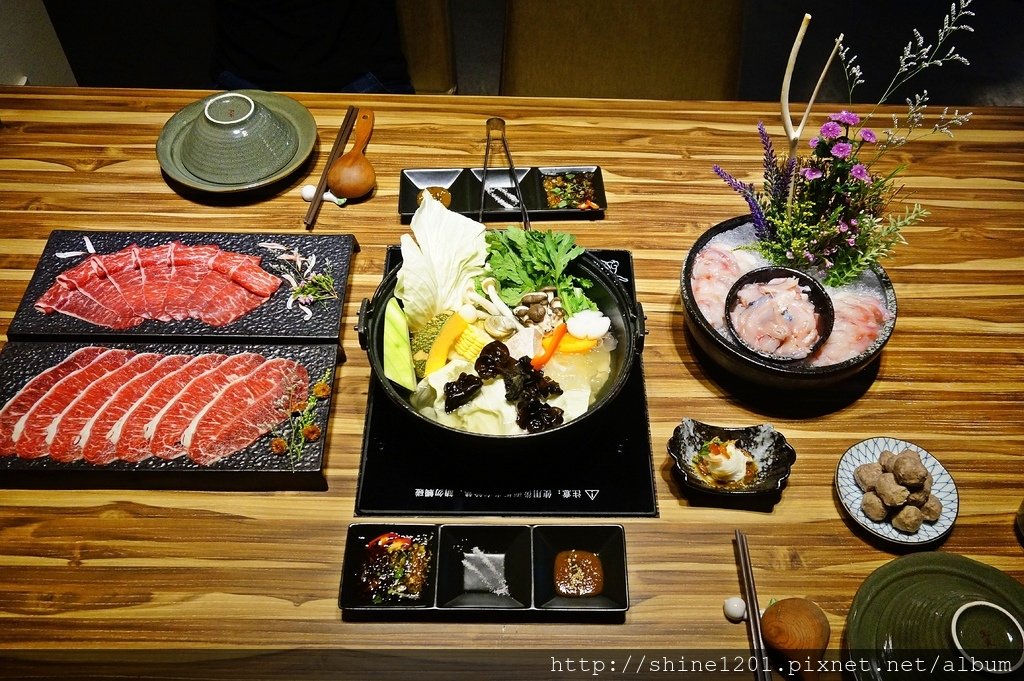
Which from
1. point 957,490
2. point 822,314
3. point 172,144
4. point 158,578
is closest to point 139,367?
point 158,578

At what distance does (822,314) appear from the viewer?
1857mm

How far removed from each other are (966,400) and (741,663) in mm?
1013

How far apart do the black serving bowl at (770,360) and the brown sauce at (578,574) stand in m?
0.60

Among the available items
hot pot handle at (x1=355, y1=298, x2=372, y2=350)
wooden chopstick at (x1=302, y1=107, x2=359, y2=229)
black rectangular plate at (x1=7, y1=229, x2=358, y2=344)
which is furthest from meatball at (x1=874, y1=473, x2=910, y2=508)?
wooden chopstick at (x1=302, y1=107, x2=359, y2=229)

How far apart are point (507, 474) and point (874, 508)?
0.88 m

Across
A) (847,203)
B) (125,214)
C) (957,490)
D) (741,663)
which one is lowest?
(741,663)

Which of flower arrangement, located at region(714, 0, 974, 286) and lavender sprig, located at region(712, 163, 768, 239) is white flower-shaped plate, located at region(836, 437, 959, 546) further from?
lavender sprig, located at region(712, 163, 768, 239)

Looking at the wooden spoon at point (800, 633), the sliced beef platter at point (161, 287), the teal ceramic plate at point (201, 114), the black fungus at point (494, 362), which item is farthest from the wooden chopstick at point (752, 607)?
the teal ceramic plate at point (201, 114)

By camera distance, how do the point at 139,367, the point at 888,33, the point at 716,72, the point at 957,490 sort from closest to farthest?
the point at 957,490 < the point at 139,367 < the point at 716,72 < the point at 888,33

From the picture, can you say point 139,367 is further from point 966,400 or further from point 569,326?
point 966,400

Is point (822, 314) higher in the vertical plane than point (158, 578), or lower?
higher

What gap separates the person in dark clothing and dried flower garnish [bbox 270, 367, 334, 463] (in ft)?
5.65

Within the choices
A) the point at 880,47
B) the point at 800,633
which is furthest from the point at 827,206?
the point at 880,47

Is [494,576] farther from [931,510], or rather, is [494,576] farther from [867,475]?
[931,510]
